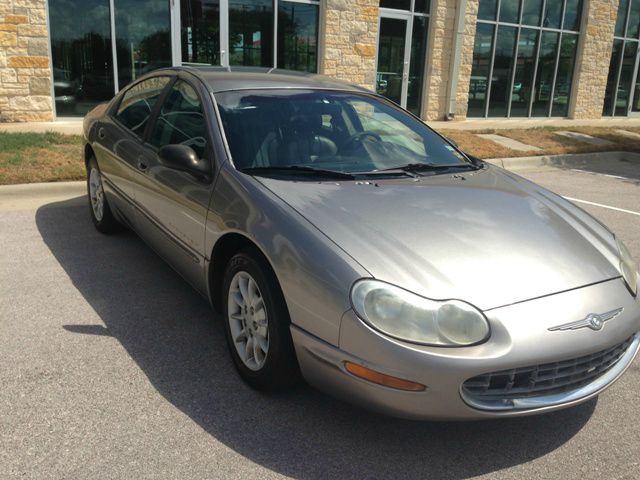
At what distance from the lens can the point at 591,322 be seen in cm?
249

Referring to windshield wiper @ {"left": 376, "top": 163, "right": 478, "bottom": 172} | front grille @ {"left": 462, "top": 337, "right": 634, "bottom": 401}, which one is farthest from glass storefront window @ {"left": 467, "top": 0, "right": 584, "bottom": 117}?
A: front grille @ {"left": 462, "top": 337, "right": 634, "bottom": 401}

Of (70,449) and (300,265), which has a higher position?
(300,265)

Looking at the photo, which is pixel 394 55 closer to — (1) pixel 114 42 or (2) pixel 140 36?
(2) pixel 140 36

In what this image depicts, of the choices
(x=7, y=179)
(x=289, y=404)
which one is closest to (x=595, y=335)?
(x=289, y=404)

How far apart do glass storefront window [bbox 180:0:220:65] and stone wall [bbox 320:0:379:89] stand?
247 centimetres

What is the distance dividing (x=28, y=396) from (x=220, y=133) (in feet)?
5.61

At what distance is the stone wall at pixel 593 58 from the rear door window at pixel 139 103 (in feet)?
55.8

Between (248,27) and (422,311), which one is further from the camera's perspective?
(248,27)

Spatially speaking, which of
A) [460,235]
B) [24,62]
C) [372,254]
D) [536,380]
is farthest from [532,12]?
[536,380]

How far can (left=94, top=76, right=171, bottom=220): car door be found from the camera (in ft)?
14.3

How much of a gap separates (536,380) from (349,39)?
12.5 meters

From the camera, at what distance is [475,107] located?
1677 centimetres

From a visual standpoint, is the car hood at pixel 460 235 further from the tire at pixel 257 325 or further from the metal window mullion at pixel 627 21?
the metal window mullion at pixel 627 21

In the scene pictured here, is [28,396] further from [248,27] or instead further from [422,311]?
[248,27]
